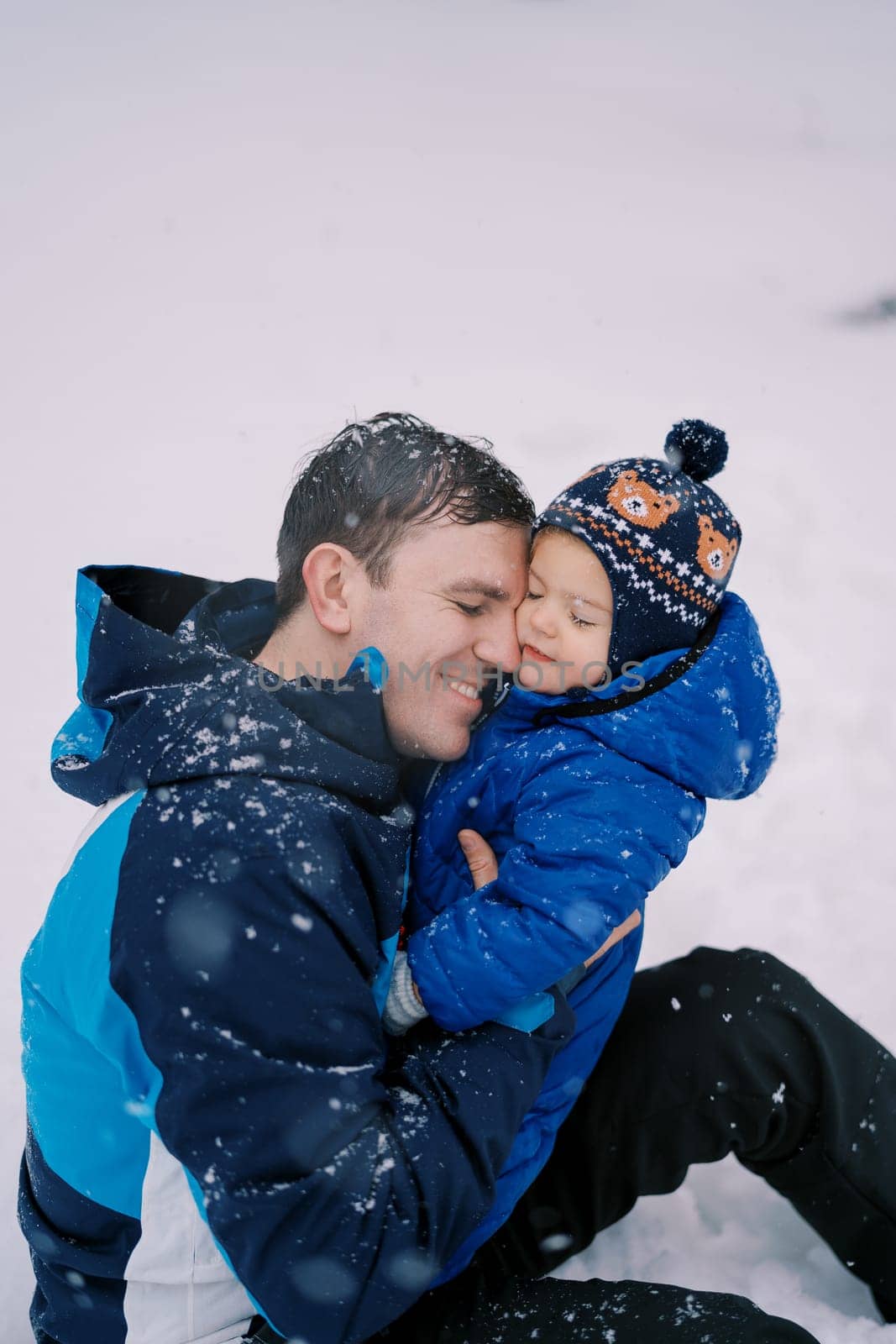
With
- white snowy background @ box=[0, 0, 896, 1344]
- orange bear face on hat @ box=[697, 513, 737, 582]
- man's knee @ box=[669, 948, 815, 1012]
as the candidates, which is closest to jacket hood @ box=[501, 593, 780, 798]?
orange bear face on hat @ box=[697, 513, 737, 582]

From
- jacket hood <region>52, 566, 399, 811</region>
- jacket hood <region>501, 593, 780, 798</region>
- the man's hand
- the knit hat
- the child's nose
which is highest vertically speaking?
the knit hat

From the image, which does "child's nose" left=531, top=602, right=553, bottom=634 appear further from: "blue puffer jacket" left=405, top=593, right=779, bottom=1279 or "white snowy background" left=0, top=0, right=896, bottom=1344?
"white snowy background" left=0, top=0, right=896, bottom=1344

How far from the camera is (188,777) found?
1.43m

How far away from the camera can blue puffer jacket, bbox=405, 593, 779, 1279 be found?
161 centimetres

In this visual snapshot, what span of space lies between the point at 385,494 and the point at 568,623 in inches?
18.6

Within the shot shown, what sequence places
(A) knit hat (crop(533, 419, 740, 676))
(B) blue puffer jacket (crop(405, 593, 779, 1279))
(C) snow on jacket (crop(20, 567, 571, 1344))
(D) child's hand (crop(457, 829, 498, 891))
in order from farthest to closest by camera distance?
(A) knit hat (crop(533, 419, 740, 676)) → (D) child's hand (crop(457, 829, 498, 891)) → (B) blue puffer jacket (crop(405, 593, 779, 1279)) → (C) snow on jacket (crop(20, 567, 571, 1344))

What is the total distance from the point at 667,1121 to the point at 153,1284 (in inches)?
41.6

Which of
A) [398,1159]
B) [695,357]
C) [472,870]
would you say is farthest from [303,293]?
[398,1159]

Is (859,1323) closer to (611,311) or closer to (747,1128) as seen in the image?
(747,1128)

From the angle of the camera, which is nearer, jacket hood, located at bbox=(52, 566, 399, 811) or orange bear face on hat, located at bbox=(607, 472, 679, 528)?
jacket hood, located at bbox=(52, 566, 399, 811)

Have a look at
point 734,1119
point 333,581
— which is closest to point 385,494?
point 333,581

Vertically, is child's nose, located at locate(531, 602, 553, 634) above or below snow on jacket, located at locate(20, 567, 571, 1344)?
above

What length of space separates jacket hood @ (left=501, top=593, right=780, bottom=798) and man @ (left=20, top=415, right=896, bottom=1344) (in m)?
0.23

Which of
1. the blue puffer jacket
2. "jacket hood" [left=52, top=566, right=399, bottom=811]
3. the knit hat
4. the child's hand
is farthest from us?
the knit hat
